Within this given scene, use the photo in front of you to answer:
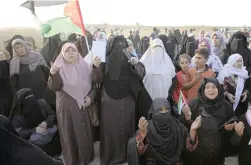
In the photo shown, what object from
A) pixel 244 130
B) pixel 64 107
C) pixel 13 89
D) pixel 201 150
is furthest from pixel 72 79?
pixel 244 130

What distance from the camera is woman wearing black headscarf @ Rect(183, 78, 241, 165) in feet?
10.4

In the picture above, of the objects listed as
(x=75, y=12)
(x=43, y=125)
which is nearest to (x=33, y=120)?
(x=43, y=125)

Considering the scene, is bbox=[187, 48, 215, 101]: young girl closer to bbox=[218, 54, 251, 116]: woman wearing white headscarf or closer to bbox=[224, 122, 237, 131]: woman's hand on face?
bbox=[218, 54, 251, 116]: woman wearing white headscarf

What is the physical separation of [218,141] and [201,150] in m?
0.20

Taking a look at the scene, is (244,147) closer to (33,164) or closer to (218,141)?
(218,141)

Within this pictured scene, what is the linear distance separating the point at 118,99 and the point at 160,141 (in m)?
1.01

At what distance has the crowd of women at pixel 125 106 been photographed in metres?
3.05

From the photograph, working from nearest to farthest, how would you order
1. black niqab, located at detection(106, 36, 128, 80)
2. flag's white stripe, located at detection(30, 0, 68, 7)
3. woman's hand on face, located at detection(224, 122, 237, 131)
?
1. woman's hand on face, located at detection(224, 122, 237, 131)
2. black niqab, located at detection(106, 36, 128, 80)
3. flag's white stripe, located at detection(30, 0, 68, 7)

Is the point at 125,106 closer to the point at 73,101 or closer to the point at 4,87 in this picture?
the point at 73,101

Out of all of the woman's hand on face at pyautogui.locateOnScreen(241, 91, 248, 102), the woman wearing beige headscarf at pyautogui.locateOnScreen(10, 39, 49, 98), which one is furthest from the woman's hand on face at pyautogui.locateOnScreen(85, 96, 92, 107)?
the woman's hand on face at pyautogui.locateOnScreen(241, 91, 248, 102)

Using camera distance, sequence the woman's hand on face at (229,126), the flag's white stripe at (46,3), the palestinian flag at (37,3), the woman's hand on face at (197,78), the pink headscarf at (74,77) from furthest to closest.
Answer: the flag's white stripe at (46,3) < the palestinian flag at (37,3) < the woman's hand on face at (197,78) < the pink headscarf at (74,77) < the woman's hand on face at (229,126)

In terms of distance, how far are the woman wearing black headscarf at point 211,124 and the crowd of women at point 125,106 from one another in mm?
10

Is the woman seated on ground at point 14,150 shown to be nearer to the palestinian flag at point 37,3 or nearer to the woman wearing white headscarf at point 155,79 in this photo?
the woman wearing white headscarf at point 155,79

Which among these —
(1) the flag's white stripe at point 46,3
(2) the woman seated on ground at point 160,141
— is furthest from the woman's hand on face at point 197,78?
(1) the flag's white stripe at point 46,3
